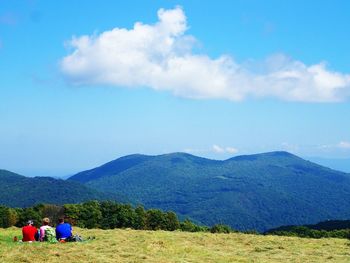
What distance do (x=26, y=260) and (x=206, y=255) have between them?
8172 mm

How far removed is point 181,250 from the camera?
2252 centimetres

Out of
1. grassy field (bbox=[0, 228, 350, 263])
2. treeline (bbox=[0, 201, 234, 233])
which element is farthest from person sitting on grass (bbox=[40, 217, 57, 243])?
treeline (bbox=[0, 201, 234, 233])

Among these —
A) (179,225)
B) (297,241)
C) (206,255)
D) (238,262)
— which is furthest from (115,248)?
(179,225)

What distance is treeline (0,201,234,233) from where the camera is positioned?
250 feet

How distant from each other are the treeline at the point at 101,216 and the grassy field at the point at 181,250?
48051mm

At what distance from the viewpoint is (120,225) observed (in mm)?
82875

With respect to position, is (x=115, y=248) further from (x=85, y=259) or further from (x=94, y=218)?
(x=94, y=218)

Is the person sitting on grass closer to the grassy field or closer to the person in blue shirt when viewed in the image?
the person in blue shirt

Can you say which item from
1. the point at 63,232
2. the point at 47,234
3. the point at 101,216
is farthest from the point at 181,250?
the point at 101,216

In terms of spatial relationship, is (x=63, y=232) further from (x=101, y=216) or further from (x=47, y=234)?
(x=101, y=216)

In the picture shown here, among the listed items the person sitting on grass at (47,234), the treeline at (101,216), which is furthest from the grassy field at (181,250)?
the treeline at (101,216)

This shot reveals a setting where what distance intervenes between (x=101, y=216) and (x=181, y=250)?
6266cm

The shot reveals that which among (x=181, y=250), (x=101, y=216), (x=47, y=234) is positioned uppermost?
(x=101, y=216)

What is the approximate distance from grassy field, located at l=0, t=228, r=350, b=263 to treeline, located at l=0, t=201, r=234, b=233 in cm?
4805
